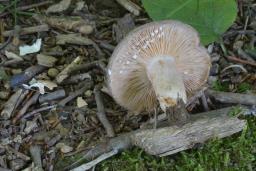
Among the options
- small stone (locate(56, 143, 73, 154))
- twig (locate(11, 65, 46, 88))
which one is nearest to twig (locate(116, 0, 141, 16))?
twig (locate(11, 65, 46, 88))

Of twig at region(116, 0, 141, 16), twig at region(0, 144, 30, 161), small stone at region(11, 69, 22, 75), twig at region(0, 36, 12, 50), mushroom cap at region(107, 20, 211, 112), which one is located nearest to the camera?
mushroom cap at region(107, 20, 211, 112)

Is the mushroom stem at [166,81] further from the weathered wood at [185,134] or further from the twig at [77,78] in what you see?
the twig at [77,78]

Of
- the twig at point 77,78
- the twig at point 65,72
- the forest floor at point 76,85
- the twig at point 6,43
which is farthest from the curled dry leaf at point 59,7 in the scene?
the twig at point 77,78

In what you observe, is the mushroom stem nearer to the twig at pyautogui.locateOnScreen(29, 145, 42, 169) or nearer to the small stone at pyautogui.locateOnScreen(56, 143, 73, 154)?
the small stone at pyautogui.locateOnScreen(56, 143, 73, 154)

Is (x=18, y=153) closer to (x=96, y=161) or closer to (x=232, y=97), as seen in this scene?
(x=96, y=161)

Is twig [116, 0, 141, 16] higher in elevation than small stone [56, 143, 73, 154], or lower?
higher

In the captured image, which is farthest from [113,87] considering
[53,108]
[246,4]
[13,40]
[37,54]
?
[246,4]

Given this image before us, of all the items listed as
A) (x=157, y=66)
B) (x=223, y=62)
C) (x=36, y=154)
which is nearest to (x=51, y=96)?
(x=36, y=154)
